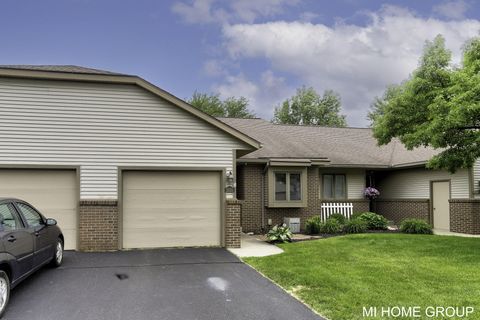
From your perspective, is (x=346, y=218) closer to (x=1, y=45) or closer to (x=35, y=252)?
(x=35, y=252)

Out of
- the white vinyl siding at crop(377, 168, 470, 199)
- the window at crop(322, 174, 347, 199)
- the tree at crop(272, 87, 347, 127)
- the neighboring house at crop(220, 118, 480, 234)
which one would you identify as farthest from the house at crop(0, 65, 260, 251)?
the tree at crop(272, 87, 347, 127)

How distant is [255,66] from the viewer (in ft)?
113

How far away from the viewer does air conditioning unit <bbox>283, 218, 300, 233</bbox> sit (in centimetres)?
1639

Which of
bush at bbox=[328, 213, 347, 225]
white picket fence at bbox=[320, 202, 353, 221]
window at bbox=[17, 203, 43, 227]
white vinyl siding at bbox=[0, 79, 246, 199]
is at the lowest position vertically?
bush at bbox=[328, 213, 347, 225]

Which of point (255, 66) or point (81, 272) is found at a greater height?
point (255, 66)

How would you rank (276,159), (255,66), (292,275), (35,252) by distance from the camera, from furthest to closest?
(255,66) < (276,159) < (292,275) < (35,252)

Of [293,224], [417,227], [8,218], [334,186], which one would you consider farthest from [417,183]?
[8,218]

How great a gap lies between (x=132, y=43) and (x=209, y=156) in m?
10.9

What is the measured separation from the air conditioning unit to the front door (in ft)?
19.9

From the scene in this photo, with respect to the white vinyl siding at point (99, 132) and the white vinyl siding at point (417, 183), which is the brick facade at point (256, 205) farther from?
the white vinyl siding at point (417, 183)

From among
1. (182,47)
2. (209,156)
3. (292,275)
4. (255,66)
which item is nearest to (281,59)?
(255,66)

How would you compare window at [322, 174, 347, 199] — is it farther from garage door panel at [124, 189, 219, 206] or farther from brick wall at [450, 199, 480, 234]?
garage door panel at [124, 189, 219, 206]

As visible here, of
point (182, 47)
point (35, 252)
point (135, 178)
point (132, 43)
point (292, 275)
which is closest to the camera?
point (35, 252)

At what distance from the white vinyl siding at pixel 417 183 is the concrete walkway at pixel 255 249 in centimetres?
847
